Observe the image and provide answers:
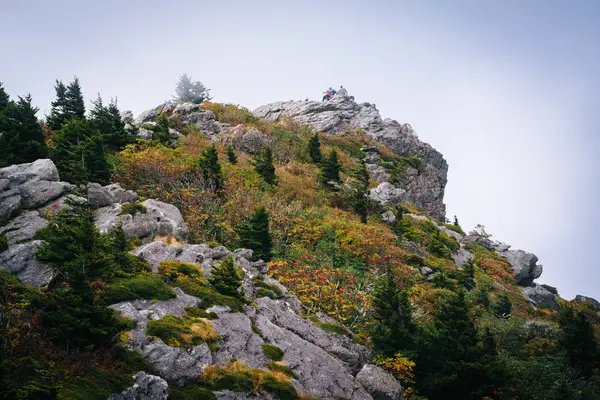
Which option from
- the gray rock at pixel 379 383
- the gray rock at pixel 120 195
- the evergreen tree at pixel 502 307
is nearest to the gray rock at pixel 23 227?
the gray rock at pixel 120 195

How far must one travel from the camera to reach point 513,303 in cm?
2675

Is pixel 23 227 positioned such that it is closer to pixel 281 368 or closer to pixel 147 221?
pixel 147 221

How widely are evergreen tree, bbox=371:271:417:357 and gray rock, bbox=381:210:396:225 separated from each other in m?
13.5

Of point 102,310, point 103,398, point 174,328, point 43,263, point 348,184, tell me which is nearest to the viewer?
point 103,398

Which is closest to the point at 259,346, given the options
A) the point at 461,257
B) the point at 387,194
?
the point at 461,257

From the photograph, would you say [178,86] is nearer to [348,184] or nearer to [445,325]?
[348,184]

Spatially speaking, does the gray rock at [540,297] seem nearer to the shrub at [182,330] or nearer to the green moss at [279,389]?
the green moss at [279,389]

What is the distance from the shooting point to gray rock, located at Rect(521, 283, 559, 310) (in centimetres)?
3077

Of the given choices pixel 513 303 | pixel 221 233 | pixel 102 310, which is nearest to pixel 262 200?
pixel 221 233

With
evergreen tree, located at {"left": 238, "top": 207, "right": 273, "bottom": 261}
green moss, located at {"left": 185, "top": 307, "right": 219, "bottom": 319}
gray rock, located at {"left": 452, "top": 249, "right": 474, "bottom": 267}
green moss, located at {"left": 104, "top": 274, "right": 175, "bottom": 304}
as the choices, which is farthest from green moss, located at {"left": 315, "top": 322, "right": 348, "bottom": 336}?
gray rock, located at {"left": 452, "top": 249, "right": 474, "bottom": 267}

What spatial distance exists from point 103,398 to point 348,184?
25271mm

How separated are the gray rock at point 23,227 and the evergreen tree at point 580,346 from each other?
74.7 ft

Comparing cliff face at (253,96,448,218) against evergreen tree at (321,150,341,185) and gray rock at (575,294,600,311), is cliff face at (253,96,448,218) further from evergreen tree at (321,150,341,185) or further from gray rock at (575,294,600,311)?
gray rock at (575,294,600,311)

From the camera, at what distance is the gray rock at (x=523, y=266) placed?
3333 centimetres
